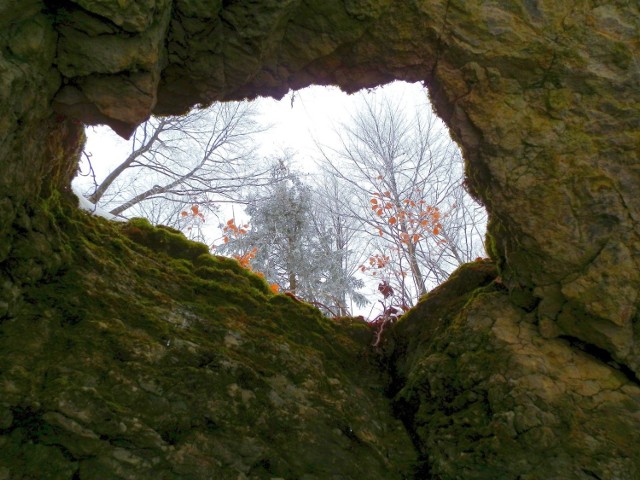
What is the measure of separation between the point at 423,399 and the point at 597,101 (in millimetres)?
2298

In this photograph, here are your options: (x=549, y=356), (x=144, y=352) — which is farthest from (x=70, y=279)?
(x=549, y=356)

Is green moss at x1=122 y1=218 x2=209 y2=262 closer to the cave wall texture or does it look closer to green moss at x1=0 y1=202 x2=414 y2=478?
green moss at x1=0 y1=202 x2=414 y2=478

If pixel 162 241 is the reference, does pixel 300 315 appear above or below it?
below

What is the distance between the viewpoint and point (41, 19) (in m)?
2.09

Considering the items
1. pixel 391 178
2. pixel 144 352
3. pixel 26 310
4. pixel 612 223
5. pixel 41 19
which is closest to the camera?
pixel 41 19

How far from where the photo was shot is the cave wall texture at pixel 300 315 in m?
2.15

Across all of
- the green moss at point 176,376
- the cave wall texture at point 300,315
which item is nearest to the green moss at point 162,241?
the green moss at point 176,376

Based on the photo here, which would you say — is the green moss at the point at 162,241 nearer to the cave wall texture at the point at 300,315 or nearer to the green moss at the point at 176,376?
the green moss at the point at 176,376

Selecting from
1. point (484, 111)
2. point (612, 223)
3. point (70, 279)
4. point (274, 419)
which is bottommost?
point (274, 419)

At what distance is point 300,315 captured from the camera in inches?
139

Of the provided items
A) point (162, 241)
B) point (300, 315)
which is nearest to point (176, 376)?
point (300, 315)

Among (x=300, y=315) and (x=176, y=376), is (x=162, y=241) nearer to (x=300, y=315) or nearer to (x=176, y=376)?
(x=300, y=315)

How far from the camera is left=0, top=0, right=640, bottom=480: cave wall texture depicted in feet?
7.04

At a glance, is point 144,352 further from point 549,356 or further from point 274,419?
point 549,356
